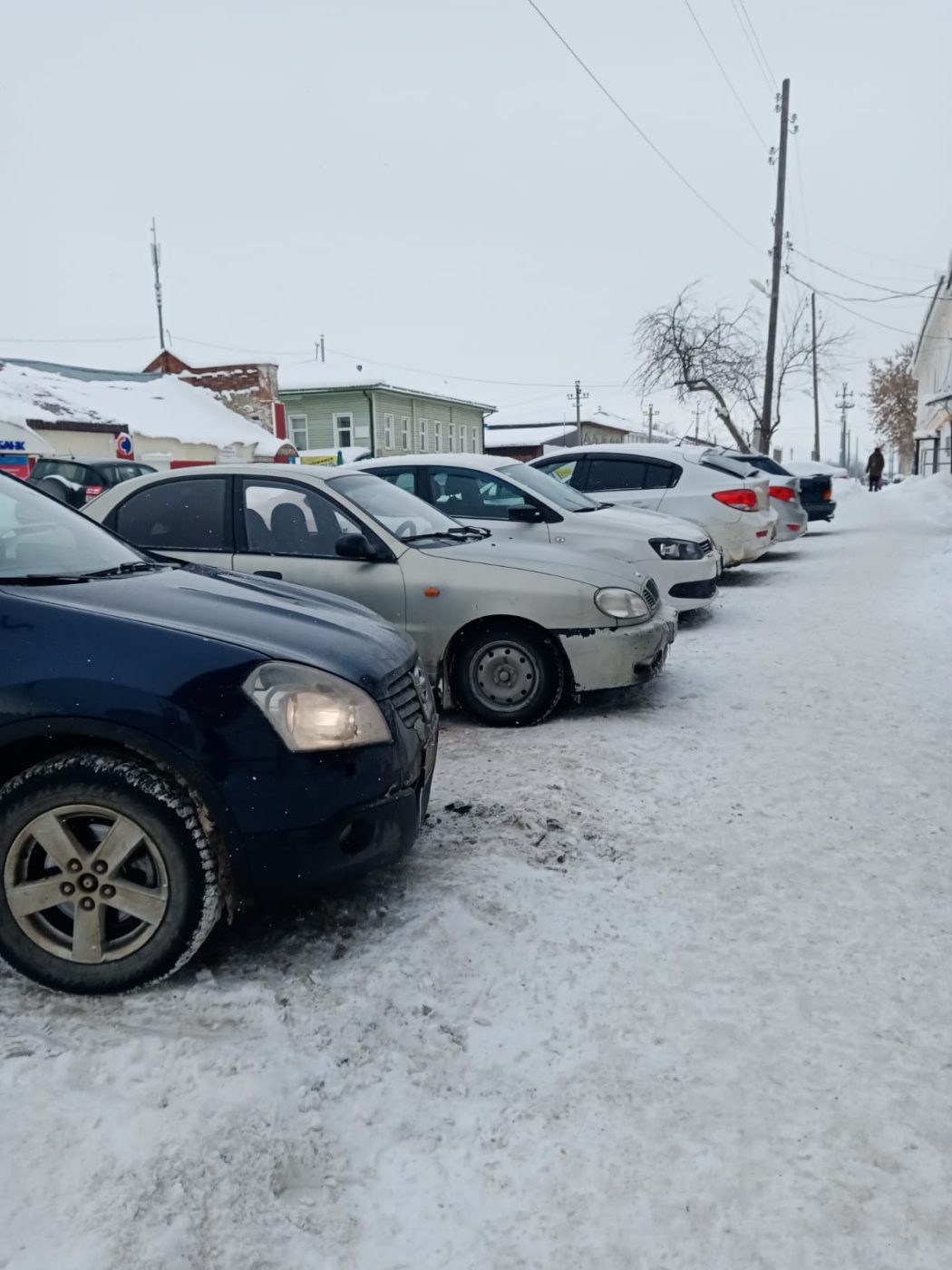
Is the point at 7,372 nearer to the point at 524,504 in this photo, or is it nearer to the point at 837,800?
the point at 524,504

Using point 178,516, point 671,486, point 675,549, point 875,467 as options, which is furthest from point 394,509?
point 875,467

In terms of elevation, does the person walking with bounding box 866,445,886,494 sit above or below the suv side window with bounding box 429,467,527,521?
above

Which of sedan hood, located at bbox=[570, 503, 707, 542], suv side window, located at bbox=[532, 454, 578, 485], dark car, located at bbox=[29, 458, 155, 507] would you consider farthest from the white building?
sedan hood, located at bbox=[570, 503, 707, 542]

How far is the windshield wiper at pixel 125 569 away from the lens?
3.50m

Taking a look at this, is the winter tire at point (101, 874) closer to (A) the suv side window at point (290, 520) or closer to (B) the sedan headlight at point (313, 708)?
(B) the sedan headlight at point (313, 708)

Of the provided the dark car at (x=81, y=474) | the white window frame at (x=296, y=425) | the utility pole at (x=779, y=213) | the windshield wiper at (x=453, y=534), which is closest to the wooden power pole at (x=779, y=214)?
the utility pole at (x=779, y=213)

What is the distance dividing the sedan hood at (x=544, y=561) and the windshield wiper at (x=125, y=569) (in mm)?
2235

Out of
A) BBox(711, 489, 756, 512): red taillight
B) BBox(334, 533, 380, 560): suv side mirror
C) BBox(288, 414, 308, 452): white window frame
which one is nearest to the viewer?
BBox(334, 533, 380, 560): suv side mirror

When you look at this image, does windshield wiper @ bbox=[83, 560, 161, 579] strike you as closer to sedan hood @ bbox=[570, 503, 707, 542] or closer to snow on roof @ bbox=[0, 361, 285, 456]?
sedan hood @ bbox=[570, 503, 707, 542]

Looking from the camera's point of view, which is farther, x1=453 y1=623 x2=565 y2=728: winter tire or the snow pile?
the snow pile

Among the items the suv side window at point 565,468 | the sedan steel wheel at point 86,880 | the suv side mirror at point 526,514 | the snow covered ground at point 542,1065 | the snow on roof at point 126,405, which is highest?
the snow on roof at point 126,405

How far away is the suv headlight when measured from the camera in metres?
5.71

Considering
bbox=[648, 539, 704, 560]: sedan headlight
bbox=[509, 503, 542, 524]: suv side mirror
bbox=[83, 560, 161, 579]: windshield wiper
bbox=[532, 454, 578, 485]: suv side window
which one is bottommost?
bbox=[648, 539, 704, 560]: sedan headlight

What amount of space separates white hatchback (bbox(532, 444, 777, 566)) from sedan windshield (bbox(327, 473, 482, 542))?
4789 mm
